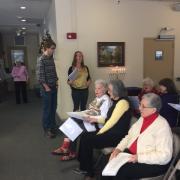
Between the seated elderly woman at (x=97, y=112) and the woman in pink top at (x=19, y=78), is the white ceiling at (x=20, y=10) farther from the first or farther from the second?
the seated elderly woman at (x=97, y=112)

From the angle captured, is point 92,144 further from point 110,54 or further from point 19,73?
point 19,73

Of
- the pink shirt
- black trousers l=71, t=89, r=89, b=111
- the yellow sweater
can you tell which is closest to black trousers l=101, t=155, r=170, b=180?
the yellow sweater

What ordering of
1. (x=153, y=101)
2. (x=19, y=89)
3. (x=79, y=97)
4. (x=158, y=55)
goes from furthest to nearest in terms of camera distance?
(x=19, y=89)
(x=158, y=55)
(x=79, y=97)
(x=153, y=101)

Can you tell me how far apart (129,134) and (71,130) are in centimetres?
84

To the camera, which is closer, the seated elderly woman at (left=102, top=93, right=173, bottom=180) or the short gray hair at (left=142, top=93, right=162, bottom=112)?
the seated elderly woman at (left=102, top=93, right=173, bottom=180)

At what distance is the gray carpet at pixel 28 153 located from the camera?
2.92 metres

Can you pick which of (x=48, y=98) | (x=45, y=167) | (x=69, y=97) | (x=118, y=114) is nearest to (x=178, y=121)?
(x=118, y=114)

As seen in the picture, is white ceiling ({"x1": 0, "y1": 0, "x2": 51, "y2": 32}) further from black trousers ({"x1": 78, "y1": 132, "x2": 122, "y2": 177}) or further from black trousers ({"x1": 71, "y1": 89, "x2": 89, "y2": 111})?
black trousers ({"x1": 78, "y1": 132, "x2": 122, "y2": 177})

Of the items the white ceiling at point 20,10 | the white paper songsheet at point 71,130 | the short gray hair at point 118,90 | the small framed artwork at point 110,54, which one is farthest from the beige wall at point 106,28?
the short gray hair at point 118,90

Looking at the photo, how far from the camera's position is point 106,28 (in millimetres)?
5309

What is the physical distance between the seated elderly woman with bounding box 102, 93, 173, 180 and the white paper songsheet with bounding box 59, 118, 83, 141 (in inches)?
31.2

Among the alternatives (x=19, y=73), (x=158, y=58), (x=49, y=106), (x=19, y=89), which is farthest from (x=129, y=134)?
(x=19, y=89)

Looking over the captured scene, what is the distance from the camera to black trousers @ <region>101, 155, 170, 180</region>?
6.55ft

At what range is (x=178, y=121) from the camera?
3096 millimetres
